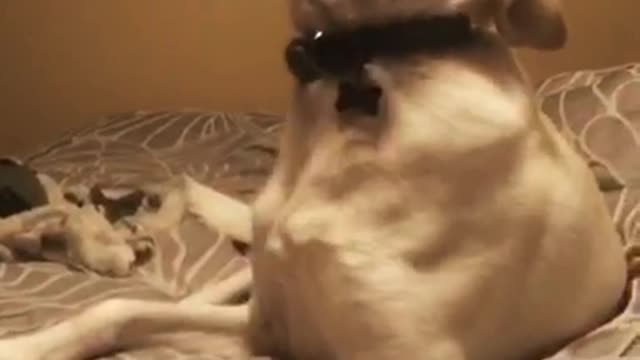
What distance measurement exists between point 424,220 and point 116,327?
0.30 m

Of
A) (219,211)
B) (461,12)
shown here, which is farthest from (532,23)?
(219,211)

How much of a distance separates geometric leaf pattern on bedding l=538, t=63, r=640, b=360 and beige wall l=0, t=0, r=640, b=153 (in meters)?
0.68

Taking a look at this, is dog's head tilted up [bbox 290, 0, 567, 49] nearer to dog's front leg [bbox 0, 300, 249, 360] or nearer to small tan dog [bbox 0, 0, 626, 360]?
small tan dog [bbox 0, 0, 626, 360]

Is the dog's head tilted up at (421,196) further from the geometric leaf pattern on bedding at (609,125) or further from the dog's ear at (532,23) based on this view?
the geometric leaf pattern on bedding at (609,125)

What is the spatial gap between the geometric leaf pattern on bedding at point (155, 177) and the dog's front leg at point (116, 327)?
0.07ft

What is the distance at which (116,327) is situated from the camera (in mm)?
1179

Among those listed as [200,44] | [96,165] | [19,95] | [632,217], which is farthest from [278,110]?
[632,217]

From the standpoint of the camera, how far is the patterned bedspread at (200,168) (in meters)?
1.32

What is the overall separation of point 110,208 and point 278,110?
922 millimetres

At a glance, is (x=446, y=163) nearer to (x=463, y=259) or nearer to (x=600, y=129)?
A: (x=463, y=259)

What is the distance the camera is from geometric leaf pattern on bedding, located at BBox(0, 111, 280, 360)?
1.37 metres

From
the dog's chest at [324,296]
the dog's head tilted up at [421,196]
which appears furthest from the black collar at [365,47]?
the dog's chest at [324,296]

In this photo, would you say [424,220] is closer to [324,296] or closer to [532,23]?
[324,296]

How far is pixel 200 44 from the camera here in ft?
8.38
